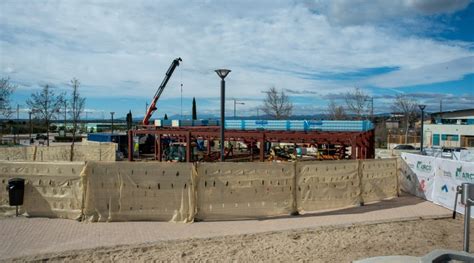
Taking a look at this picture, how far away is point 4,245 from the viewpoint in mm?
7629

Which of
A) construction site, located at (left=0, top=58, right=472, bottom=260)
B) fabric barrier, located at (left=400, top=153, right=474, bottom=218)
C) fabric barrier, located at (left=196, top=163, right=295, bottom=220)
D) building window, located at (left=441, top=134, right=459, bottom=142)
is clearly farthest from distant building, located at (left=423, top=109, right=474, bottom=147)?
fabric barrier, located at (left=196, top=163, right=295, bottom=220)

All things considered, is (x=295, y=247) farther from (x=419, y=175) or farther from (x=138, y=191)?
(x=419, y=175)

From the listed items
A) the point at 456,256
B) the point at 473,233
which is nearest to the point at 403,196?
the point at 473,233

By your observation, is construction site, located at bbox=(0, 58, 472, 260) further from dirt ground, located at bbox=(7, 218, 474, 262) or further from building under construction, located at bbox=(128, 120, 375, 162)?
building under construction, located at bbox=(128, 120, 375, 162)

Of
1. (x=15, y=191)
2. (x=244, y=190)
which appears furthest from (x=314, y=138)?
(x=15, y=191)

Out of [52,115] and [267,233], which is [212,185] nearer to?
[267,233]

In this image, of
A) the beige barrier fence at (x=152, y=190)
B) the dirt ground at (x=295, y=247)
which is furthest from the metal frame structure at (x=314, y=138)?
the dirt ground at (x=295, y=247)

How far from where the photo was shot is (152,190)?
33.0ft

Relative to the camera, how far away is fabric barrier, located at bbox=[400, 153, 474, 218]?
1202 centimetres

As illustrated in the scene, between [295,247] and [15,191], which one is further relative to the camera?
[15,191]

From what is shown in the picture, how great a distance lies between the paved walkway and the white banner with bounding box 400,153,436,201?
7.30 feet

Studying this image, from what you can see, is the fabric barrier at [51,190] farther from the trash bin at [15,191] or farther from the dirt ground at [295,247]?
the dirt ground at [295,247]

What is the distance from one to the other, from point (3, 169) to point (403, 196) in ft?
41.6

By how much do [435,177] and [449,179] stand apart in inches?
32.6
